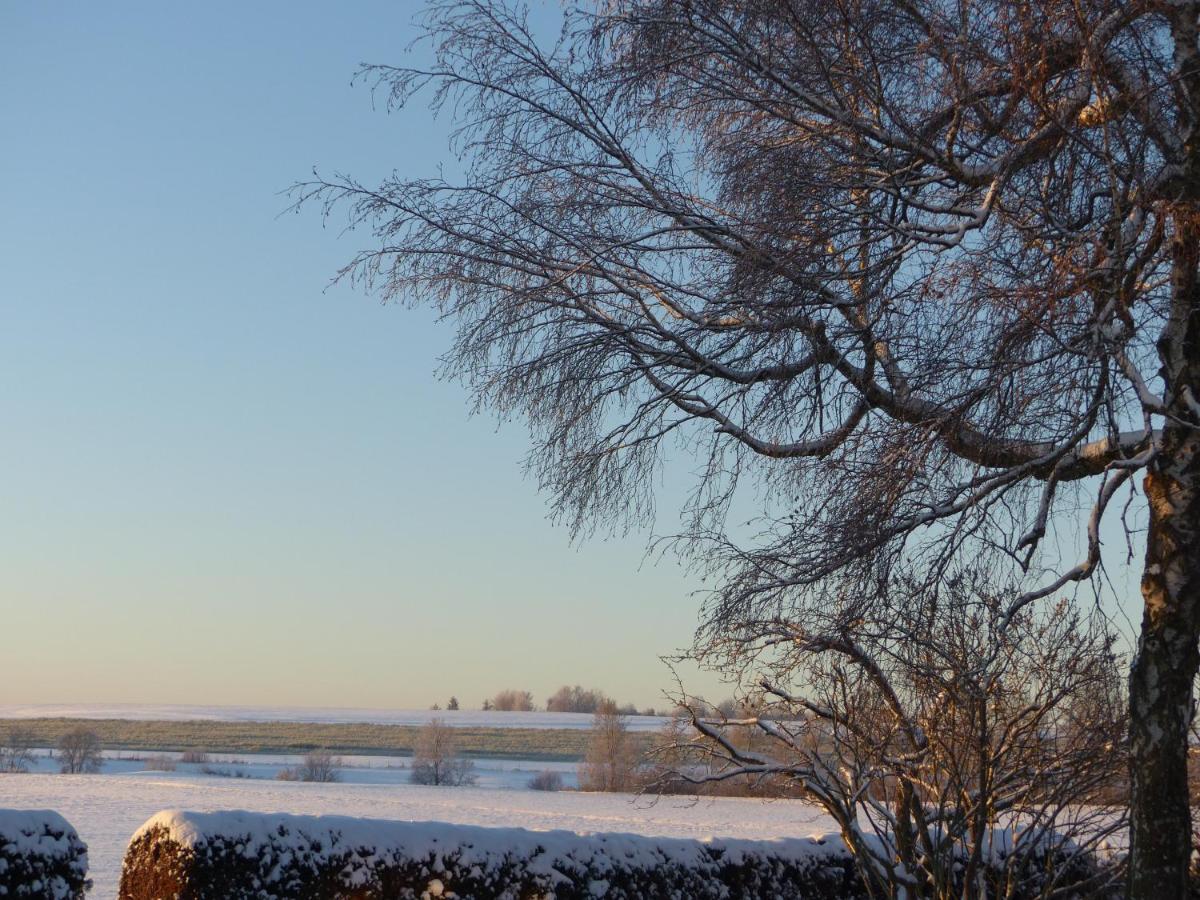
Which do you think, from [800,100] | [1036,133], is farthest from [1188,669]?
[800,100]

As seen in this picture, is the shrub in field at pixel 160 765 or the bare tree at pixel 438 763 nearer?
the bare tree at pixel 438 763

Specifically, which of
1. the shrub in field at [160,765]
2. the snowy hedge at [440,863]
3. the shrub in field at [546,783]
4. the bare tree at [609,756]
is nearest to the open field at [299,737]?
the shrub in field at [160,765]

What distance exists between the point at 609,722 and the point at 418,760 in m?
8.37

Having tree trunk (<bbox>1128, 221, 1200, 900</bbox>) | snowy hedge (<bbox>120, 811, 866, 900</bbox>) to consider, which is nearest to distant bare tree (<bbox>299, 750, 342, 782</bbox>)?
snowy hedge (<bbox>120, 811, 866, 900</bbox>)

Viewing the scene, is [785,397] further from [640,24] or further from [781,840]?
[781,840]

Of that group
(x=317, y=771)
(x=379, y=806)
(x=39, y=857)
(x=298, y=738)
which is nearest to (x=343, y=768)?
(x=317, y=771)

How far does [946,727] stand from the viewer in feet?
23.6

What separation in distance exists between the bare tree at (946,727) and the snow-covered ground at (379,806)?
11.7 m

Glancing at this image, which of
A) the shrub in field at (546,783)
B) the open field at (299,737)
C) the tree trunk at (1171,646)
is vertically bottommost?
the open field at (299,737)

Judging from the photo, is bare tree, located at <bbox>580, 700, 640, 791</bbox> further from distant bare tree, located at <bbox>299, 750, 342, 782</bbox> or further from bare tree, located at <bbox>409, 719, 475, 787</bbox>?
distant bare tree, located at <bbox>299, 750, 342, 782</bbox>

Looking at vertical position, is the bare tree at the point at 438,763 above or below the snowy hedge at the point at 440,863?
below

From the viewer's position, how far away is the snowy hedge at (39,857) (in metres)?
6.14

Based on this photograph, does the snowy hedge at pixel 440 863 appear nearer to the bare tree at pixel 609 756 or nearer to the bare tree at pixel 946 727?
the bare tree at pixel 946 727

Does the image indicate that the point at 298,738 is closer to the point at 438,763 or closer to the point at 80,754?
the point at 80,754
